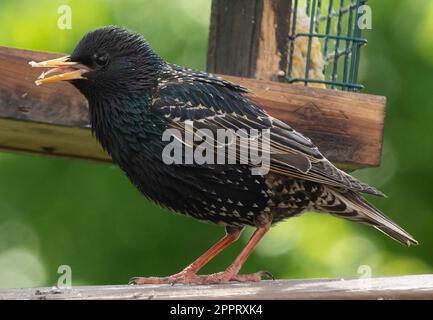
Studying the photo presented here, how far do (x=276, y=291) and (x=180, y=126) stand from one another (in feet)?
3.87

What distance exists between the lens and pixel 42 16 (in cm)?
674

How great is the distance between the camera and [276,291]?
3562mm

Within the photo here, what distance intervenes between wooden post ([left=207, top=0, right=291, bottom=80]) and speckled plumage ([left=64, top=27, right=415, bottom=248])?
0.45 m

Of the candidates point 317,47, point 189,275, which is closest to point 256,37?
point 317,47

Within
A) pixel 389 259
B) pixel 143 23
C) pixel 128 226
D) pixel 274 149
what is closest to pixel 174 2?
pixel 143 23

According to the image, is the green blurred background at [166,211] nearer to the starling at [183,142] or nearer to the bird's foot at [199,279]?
the starling at [183,142]

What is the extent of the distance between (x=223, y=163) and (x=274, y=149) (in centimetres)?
22

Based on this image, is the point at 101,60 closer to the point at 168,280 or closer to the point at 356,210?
the point at 168,280

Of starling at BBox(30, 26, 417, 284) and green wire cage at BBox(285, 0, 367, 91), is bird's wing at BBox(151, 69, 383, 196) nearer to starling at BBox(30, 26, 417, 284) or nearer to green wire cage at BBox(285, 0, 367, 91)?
starling at BBox(30, 26, 417, 284)

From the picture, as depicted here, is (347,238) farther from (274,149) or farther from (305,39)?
(274,149)

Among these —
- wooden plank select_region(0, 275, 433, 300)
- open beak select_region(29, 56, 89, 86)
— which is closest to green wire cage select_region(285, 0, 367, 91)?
open beak select_region(29, 56, 89, 86)

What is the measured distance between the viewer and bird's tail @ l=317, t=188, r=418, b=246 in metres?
4.89

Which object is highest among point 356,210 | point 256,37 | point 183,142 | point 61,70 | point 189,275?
point 256,37
